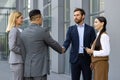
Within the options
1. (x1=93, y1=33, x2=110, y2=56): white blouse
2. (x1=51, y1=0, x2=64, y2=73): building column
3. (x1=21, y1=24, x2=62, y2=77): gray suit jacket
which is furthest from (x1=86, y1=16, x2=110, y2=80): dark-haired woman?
(x1=51, y1=0, x2=64, y2=73): building column

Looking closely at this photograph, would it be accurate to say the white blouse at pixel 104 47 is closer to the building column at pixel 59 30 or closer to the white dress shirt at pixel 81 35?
the white dress shirt at pixel 81 35

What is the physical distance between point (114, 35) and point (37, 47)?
445 cm

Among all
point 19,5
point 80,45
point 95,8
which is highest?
point 19,5

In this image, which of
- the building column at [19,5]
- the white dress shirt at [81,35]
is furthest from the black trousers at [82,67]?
the building column at [19,5]

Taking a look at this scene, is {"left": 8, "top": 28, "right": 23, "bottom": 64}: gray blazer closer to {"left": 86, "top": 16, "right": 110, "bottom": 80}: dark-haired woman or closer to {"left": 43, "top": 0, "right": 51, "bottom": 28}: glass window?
{"left": 86, "top": 16, "right": 110, "bottom": 80}: dark-haired woman

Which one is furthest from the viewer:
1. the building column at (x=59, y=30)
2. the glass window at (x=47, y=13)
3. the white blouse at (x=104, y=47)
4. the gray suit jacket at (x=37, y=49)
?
the glass window at (x=47, y=13)

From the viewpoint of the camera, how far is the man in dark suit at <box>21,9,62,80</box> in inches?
273

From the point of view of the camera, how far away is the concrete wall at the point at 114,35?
10758 mm

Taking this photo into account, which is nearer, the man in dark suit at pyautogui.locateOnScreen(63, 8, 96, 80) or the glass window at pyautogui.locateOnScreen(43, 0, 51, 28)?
the man in dark suit at pyautogui.locateOnScreen(63, 8, 96, 80)

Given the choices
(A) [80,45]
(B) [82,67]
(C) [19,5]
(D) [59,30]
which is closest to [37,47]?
(A) [80,45]

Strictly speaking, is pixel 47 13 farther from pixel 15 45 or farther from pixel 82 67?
pixel 15 45

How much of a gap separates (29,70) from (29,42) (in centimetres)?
47

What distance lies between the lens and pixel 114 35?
11008 millimetres

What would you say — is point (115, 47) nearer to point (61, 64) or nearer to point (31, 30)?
point (31, 30)
